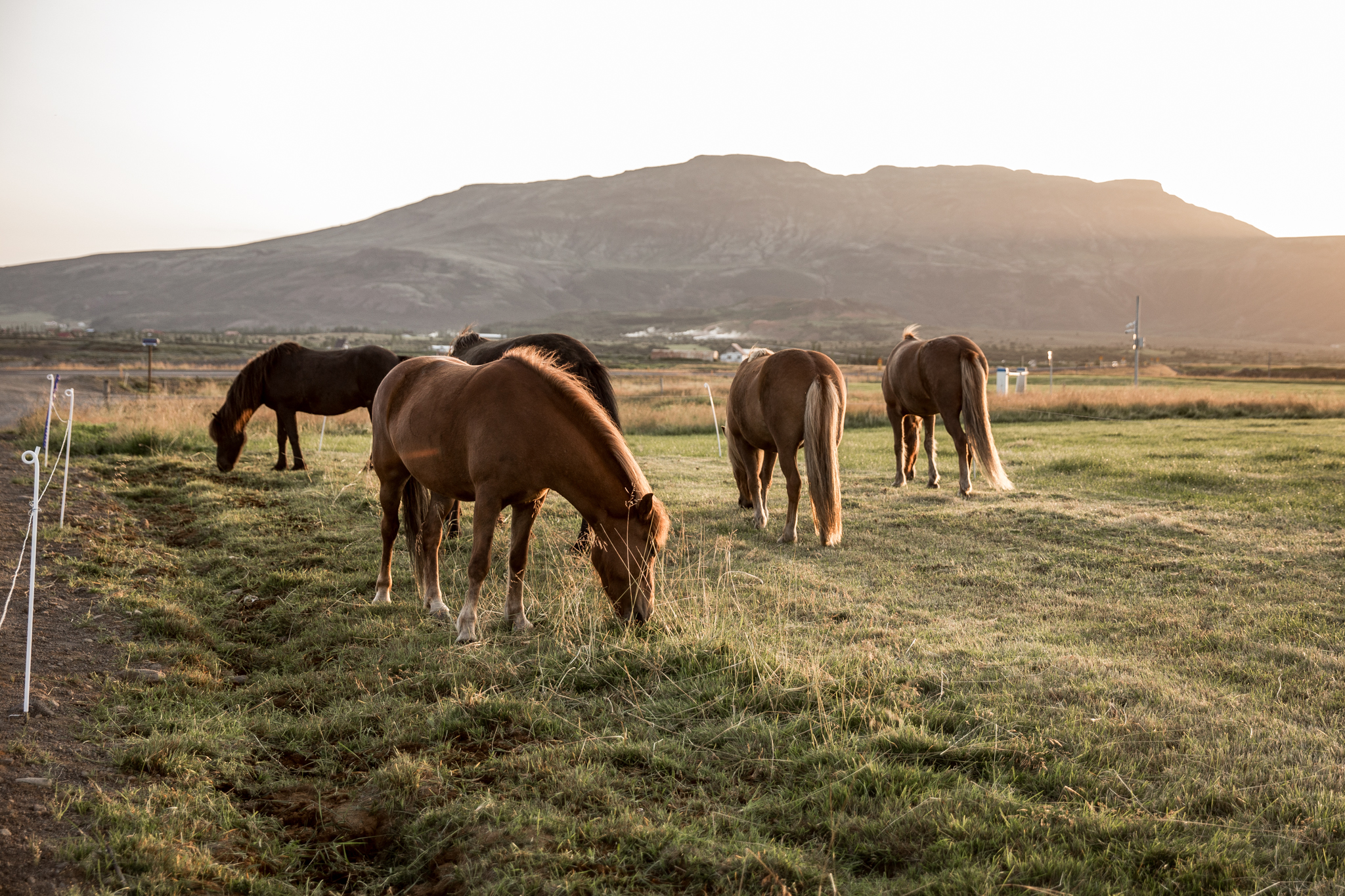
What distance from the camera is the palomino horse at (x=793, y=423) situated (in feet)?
28.5

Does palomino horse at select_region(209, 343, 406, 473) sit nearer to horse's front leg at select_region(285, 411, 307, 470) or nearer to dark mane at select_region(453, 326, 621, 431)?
horse's front leg at select_region(285, 411, 307, 470)

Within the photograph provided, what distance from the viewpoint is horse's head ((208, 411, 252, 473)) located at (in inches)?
536

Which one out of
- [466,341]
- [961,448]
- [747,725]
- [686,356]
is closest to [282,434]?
[466,341]

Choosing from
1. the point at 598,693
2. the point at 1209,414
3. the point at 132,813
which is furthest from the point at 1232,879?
the point at 1209,414

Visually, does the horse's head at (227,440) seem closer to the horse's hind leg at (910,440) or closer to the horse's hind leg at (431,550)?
the horse's hind leg at (431,550)

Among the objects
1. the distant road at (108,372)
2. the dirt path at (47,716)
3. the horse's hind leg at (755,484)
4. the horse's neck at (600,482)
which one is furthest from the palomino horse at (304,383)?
the distant road at (108,372)

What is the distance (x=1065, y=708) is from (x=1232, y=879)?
1479 mm

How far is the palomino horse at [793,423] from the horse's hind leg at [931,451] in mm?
3792

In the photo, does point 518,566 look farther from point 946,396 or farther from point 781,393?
point 946,396

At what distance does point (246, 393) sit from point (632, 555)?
11256mm

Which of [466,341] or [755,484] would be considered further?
[466,341]

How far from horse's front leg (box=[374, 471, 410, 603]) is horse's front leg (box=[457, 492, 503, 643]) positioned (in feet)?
4.90

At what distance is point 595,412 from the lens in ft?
19.0

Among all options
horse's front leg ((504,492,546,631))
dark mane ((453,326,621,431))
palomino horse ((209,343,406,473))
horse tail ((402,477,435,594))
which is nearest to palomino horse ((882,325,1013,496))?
dark mane ((453,326,621,431))
